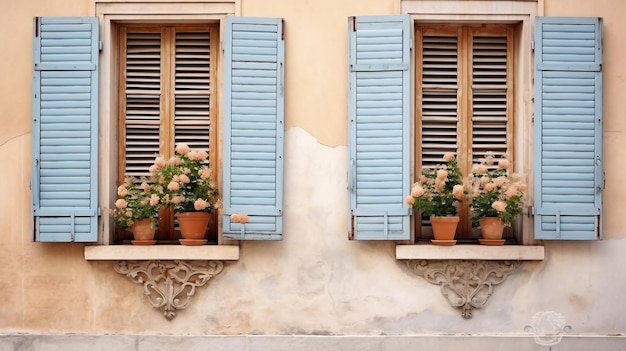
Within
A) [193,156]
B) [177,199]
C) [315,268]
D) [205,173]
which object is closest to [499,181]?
[315,268]

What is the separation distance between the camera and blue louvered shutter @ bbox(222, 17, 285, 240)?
727 centimetres

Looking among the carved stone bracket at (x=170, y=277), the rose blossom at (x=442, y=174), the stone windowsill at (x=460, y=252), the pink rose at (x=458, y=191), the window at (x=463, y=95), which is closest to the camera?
the pink rose at (x=458, y=191)

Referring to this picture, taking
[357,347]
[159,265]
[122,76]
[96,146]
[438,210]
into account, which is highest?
[122,76]

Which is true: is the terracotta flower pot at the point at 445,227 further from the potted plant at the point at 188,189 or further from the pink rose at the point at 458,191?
the potted plant at the point at 188,189

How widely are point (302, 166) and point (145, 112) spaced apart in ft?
4.77

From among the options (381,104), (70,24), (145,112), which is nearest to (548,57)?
(381,104)

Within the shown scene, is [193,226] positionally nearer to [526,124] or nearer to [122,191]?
[122,191]

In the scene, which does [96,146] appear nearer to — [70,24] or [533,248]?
[70,24]

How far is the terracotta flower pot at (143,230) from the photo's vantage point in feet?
24.0

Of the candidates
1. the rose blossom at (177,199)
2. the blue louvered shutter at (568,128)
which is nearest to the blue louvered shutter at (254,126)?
the rose blossom at (177,199)

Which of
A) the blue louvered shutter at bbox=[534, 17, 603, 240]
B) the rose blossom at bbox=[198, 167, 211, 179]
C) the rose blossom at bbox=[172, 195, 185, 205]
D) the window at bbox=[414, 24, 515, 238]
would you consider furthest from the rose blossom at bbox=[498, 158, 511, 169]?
the rose blossom at bbox=[172, 195, 185, 205]

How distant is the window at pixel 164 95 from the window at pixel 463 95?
1.79 meters

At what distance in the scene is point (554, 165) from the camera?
7277 mm

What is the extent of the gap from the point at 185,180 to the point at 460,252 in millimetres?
2287
